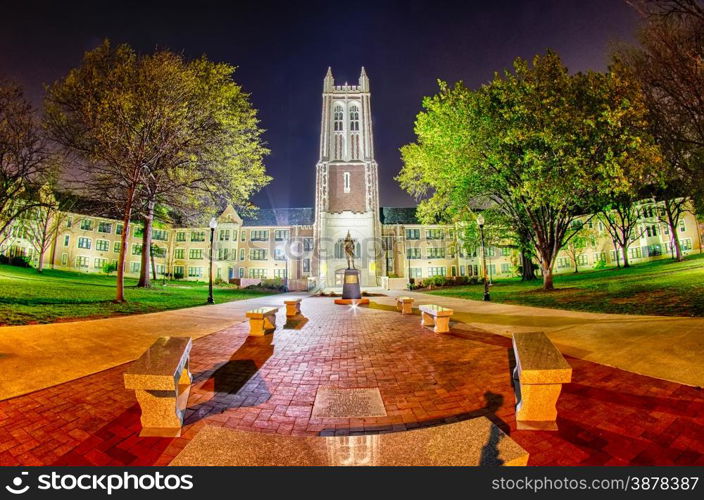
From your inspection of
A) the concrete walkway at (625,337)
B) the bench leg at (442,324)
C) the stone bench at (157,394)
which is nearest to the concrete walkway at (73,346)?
the stone bench at (157,394)

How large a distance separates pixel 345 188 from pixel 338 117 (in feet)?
44.5

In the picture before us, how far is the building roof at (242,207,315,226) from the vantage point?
173ft

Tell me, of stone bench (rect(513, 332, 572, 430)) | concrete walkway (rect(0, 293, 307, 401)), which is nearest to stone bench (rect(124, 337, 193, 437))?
concrete walkway (rect(0, 293, 307, 401))

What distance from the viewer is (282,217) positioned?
178 feet

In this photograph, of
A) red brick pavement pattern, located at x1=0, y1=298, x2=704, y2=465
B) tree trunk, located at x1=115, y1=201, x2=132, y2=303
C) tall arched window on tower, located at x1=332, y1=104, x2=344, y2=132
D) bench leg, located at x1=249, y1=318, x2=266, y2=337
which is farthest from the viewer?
tall arched window on tower, located at x1=332, y1=104, x2=344, y2=132

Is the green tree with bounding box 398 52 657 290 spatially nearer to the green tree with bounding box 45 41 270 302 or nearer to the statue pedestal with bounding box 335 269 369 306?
the statue pedestal with bounding box 335 269 369 306

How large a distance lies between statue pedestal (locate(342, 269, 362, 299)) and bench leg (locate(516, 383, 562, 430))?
16.5 metres

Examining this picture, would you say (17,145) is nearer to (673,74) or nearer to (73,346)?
(73,346)

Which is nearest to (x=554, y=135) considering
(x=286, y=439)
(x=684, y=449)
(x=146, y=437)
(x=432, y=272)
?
(x=684, y=449)

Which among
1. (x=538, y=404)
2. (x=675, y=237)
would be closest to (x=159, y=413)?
(x=538, y=404)

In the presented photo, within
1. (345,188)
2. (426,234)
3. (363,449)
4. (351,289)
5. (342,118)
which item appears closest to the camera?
(363,449)

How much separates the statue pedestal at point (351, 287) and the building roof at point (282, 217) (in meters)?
32.4

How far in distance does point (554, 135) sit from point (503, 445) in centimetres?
1466

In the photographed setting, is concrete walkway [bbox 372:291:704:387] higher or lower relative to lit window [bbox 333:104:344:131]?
lower
